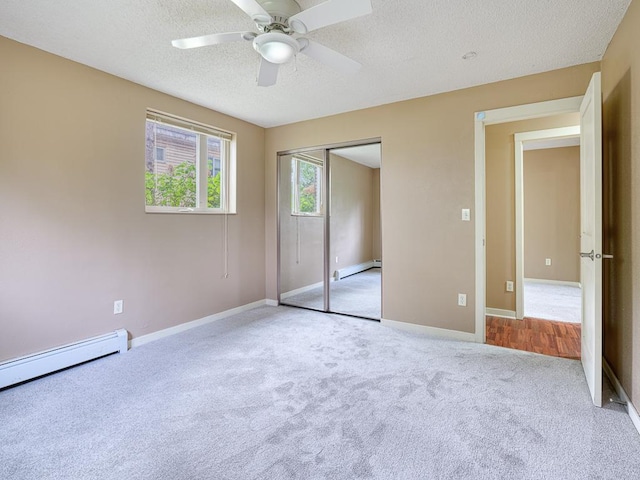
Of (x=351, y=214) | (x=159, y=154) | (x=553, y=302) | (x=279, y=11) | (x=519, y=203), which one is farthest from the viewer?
(x=351, y=214)

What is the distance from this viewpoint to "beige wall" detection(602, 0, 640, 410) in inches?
71.6

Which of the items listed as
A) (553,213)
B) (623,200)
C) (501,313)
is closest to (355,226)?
(501,313)

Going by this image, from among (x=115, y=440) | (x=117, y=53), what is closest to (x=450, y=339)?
(x=115, y=440)

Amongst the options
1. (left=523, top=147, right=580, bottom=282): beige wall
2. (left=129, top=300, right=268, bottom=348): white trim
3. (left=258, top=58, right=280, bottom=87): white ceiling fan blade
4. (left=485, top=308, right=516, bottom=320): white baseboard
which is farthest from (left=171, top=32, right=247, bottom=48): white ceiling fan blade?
(left=523, top=147, right=580, bottom=282): beige wall

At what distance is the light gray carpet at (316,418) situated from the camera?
1.50 m

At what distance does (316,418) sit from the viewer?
6.12 feet

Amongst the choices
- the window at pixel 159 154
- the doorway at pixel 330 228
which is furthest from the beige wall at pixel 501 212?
the window at pixel 159 154

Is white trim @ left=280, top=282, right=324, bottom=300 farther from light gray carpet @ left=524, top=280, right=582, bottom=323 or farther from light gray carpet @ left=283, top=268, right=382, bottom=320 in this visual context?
light gray carpet @ left=524, top=280, right=582, bottom=323

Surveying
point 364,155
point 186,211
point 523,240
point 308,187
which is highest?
point 364,155

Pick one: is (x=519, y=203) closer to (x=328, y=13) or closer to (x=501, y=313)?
(x=501, y=313)

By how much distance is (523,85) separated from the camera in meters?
2.87

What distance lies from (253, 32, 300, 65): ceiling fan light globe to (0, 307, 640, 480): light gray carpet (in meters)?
2.12

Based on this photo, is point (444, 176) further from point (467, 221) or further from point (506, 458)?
point (506, 458)

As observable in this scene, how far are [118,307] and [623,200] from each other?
155 inches
